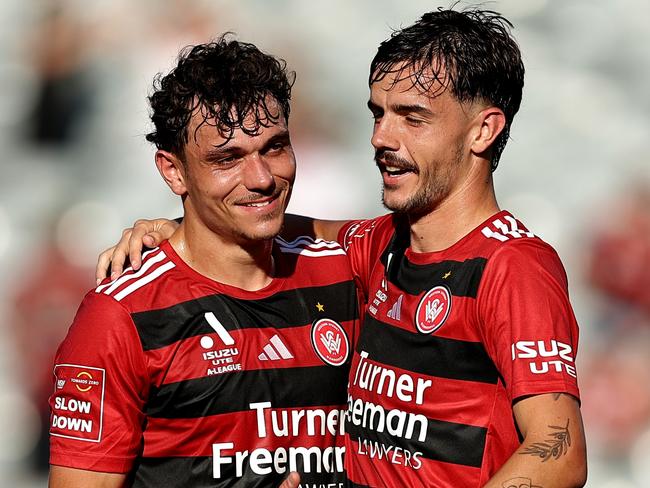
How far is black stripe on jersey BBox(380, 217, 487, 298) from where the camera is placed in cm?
281

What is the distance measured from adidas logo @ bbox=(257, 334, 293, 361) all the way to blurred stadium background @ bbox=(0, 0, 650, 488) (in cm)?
291

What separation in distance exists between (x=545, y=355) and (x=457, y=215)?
625mm

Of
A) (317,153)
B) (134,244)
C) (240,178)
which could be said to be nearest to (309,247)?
(240,178)

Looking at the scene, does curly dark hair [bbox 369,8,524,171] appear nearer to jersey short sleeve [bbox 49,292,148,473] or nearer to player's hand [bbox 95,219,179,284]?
player's hand [bbox 95,219,179,284]

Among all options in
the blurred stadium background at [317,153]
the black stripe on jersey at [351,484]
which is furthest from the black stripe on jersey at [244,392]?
the blurred stadium background at [317,153]

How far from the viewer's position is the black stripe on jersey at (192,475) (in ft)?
9.65

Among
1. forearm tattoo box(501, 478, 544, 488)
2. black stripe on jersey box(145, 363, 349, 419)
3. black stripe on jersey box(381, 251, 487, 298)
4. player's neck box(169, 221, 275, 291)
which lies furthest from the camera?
player's neck box(169, 221, 275, 291)

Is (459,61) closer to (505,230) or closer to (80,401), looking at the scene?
(505,230)

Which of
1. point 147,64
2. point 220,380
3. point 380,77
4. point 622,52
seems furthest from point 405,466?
point 622,52

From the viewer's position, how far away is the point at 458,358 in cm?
279

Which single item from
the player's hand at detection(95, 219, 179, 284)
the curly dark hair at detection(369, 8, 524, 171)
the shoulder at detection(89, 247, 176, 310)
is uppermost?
the curly dark hair at detection(369, 8, 524, 171)

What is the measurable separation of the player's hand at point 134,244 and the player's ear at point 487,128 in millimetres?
1061

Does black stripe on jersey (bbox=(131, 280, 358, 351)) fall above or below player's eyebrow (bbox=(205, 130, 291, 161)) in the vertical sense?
below

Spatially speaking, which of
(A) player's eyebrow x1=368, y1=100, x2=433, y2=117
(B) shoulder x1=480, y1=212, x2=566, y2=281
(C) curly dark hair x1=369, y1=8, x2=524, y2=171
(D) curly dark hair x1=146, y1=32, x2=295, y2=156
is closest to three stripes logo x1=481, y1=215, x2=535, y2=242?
(B) shoulder x1=480, y1=212, x2=566, y2=281
